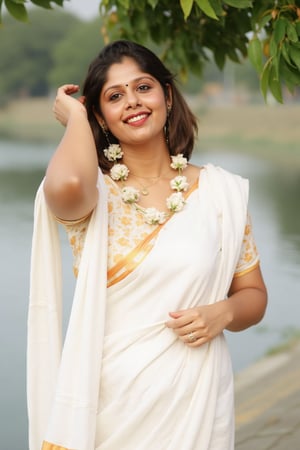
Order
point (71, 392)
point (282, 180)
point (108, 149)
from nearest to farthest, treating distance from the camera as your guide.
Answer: point (71, 392) < point (108, 149) < point (282, 180)

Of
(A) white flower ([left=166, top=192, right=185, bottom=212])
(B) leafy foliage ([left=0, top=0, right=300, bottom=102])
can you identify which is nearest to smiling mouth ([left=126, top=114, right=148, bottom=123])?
(A) white flower ([left=166, top=192, right=185, bottom=212])

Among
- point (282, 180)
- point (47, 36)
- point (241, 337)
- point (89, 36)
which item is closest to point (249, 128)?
point (282, 180)

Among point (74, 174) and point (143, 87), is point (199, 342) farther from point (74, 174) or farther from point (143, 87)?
point (143, 87)

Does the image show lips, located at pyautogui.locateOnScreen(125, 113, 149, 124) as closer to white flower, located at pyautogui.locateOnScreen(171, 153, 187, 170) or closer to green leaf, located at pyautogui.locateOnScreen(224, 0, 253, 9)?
white flower, located at pyautogui.locateOnScreen(171, 153, 187, 170)

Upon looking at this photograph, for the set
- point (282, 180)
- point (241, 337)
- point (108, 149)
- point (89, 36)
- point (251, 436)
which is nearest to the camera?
point (108, 149)

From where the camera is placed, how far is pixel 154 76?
8.20 ft

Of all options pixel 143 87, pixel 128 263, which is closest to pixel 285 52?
pixel 143 87

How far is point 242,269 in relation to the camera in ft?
8.43

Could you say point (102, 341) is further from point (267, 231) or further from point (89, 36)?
point (89, 36)

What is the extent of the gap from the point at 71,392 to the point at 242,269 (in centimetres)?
59

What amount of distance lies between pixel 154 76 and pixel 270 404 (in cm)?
275

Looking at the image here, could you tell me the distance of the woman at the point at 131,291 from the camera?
2342 mm

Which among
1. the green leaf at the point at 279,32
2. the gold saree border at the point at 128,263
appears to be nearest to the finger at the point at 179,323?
the gold saree border at the point at 128,263

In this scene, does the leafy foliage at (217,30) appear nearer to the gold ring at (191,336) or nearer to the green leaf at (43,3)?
the green leaf at (43,3)
